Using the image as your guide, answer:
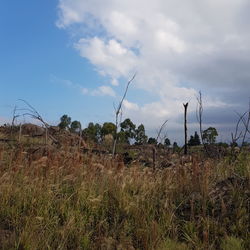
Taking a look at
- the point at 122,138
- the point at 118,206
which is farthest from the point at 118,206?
the point at 122,138

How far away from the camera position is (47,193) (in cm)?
634

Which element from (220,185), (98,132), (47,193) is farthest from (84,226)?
(98,132)

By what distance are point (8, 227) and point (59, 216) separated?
72 centimetres

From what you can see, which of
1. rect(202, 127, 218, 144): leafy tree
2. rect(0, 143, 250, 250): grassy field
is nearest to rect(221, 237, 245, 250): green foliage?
rect(0, 143, 250, 250): grassy field

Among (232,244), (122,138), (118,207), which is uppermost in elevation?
(122,138)

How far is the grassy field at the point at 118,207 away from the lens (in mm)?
5395

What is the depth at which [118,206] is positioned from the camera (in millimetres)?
6266

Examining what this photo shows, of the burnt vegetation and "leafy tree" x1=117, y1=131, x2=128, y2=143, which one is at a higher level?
"leafy tree" x1=117, y1=131, x2=128, y2=143

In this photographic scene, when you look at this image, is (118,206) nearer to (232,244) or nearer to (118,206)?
(118,206)

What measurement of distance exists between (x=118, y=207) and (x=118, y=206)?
0.03 meters

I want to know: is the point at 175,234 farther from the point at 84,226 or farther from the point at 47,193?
the point at 47,193

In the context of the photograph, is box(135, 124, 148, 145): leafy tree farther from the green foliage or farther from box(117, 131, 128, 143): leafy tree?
the green foliage

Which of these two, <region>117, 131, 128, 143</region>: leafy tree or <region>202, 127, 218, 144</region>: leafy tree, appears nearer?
<region>202, 127, 218, 144</region>: leafy tree

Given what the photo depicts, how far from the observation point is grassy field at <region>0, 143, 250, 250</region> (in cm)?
539
